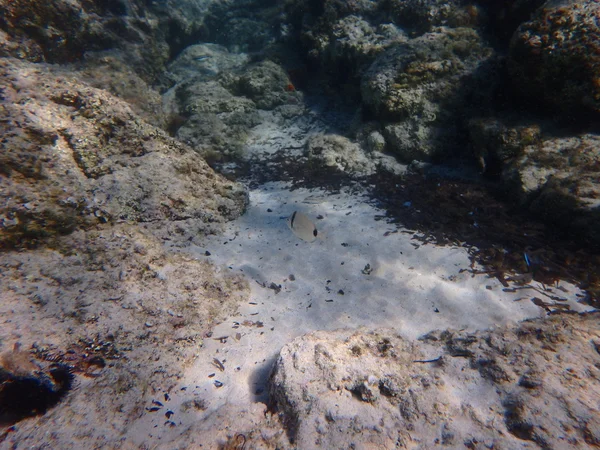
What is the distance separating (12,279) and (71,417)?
133cm

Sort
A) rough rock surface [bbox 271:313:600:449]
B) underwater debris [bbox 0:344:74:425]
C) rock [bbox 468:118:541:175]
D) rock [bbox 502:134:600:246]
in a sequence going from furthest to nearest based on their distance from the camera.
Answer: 1. rock [bbox 468:118:541:175]
2. rock [bbox 502:134:600:246]
3. underwater debris [bbox 0:344:74:425]
4. rough rock surface [bbox 271:313:600:449]

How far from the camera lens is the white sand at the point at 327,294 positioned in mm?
2367

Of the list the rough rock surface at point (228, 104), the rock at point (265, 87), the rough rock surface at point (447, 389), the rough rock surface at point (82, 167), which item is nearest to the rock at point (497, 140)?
the rough rock surface at point (447, 389)

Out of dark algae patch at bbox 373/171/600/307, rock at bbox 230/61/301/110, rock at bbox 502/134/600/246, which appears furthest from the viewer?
rock at bbox 230/61/301/110

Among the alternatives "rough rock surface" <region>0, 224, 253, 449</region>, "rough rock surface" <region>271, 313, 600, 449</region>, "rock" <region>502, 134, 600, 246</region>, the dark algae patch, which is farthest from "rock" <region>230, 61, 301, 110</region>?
"rough rock surface" <region>271, 313, 600, 449</region>

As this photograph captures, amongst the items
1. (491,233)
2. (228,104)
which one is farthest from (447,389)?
(228,104)

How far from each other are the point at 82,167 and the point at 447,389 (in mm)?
4050

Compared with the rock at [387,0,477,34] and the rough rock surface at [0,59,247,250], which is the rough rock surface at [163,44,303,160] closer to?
the rough rock surface at [0,59,247,250]

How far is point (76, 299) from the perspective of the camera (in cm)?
246

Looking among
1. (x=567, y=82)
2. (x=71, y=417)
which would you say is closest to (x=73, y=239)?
(x=71, y=417)

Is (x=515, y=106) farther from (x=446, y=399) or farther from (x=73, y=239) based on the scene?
(x=73, y=239)

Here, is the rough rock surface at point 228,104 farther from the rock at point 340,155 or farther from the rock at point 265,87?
the rock at point 340,155

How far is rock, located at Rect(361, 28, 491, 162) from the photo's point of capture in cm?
538

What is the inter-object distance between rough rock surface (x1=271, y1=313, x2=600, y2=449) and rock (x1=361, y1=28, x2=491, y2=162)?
385 cm
